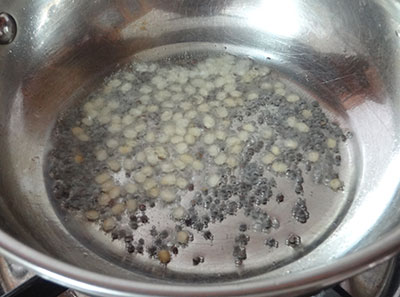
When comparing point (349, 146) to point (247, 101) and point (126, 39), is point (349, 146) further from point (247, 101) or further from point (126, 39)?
point (126, 39)

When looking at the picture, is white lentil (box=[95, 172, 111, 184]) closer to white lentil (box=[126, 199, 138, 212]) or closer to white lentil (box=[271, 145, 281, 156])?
white lentil (box=[126, 199, 138, 212])

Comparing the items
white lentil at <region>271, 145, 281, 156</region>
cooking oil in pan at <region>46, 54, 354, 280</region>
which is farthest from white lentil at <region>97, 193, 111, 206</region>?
white lentil at <region>271, 145, 281, 156</region>

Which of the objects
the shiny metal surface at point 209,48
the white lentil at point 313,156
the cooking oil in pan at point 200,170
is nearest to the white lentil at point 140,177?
the cooking oil in pan at point 200,170

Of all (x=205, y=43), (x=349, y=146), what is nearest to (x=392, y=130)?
(x=349, y=146)

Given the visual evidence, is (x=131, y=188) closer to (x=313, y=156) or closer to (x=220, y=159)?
(x=220, y=159)

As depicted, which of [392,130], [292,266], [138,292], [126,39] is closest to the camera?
[138,292]

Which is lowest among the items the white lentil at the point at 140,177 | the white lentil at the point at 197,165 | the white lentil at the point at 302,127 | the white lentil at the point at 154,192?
the white lentil at the point at 154,192

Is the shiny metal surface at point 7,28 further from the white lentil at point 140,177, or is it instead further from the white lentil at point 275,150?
the white lentil at point 275,150
